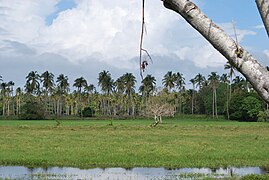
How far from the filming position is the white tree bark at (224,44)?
212 centimetres

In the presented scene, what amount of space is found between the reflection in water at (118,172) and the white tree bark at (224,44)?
734 inches

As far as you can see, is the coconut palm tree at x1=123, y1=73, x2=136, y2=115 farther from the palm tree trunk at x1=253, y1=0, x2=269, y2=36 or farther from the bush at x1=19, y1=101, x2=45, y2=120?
the palm tree trunk at x1=253, y1=0, x2=269, y2=36

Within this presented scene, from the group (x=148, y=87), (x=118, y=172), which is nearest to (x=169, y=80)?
(x=148, y=87)

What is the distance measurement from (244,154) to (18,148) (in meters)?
14.5

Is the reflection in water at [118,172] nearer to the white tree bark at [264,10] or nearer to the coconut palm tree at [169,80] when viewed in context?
the white tree bark at [264,10]

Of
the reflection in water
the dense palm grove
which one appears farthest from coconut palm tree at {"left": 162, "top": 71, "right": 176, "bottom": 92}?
the reflection in water

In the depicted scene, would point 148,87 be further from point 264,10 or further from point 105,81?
point 264,10

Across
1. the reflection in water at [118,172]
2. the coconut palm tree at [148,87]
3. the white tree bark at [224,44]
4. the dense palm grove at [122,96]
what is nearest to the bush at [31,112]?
the dense palm grove at [122,96]

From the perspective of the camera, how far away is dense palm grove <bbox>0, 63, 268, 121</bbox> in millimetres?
125938

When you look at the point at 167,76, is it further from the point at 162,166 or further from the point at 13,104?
the point at 162,166

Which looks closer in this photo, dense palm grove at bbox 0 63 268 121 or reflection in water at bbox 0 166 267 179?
reflection in water at bbox 0 166 267 179

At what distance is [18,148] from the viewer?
32.1 meters

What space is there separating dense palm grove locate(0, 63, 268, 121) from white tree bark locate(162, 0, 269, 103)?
110580 millimetres

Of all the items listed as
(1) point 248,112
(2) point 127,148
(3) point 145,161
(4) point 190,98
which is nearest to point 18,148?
(2) point 127,148
